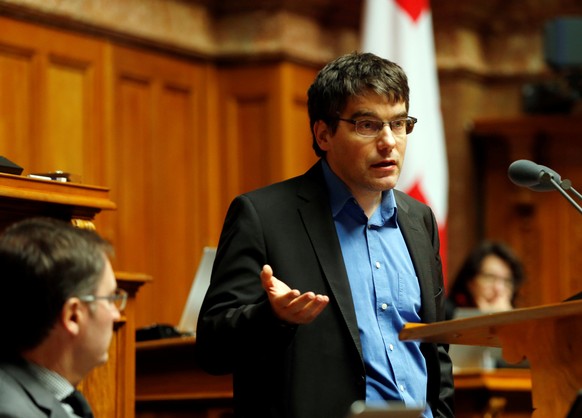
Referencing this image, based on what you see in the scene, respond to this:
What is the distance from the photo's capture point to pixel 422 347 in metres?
3.40

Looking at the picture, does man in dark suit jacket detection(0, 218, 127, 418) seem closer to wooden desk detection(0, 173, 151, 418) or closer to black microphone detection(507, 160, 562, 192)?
wooden desk detection(0, 173, 151, 418)

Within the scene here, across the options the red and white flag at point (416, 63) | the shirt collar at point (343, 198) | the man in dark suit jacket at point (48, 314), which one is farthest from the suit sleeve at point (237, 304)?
the red and white flag at point (416, 63)

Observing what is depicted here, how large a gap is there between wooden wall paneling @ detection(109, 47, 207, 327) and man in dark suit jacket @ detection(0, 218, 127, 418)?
4436mm

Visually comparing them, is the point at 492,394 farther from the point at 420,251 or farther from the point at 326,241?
the point at 326,241

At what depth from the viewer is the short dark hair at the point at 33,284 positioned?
2.38 m

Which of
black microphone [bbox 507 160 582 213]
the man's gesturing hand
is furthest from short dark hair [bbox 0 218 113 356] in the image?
black microphone [bbox 507 160 582 213]

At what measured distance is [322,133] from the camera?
3453mm

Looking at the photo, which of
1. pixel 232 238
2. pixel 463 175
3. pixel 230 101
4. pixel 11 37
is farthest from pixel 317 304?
pixel 463 175

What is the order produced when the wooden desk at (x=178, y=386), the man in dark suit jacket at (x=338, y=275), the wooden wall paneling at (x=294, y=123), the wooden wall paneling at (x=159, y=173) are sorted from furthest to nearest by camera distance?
the wooden wall paneling at (x=294, y=123) < the wooden wall paneling at (x=159, y=173) < the wooden desk at (x=178, y=386) < the man in dark suit jacket at (x=338, y=275)

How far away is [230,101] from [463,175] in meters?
1.69

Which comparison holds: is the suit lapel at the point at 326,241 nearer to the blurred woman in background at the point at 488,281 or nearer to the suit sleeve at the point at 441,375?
the suit sleeve at the point at 441,375

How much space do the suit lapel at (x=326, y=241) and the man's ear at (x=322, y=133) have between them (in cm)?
6

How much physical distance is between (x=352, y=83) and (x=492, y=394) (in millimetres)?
2642

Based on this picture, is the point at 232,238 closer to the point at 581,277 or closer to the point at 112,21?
the point at 112,21
